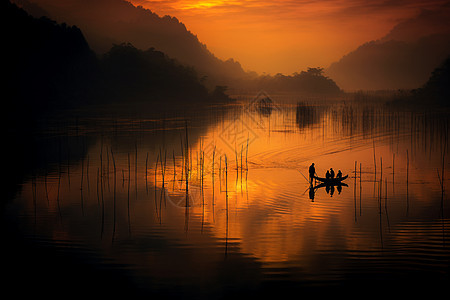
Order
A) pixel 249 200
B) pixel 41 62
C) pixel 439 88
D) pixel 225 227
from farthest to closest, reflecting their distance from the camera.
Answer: pixel 439 88 → pixel 41 62 → pixel 249 200 → pixel 225 227

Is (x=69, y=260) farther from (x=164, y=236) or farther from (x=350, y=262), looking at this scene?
(x=350, y=262)

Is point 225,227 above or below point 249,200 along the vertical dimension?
below

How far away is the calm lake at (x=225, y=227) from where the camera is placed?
375 inches

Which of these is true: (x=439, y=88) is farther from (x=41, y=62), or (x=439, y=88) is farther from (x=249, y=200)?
(x=249, y=200)

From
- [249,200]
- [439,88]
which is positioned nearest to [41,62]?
[249,200]

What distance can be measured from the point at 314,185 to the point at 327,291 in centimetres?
862

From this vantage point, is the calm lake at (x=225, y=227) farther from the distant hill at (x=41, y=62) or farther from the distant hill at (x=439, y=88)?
the distant hill at (x=439, y=88)

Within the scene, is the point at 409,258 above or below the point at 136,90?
below

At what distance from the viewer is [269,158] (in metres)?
24.1

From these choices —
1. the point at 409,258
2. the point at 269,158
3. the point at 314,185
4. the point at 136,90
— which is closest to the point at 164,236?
the point at 409,258

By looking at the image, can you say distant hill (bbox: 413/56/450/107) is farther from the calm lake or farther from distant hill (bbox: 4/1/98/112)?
distant hill (bbox: 4/1/98/112)

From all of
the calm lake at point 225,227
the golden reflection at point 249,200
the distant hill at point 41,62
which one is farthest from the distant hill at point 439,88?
the distant hill at point 41,62

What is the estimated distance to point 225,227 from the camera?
12695 millimetres

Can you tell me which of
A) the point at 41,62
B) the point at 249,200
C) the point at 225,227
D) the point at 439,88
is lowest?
the point at 225,227
